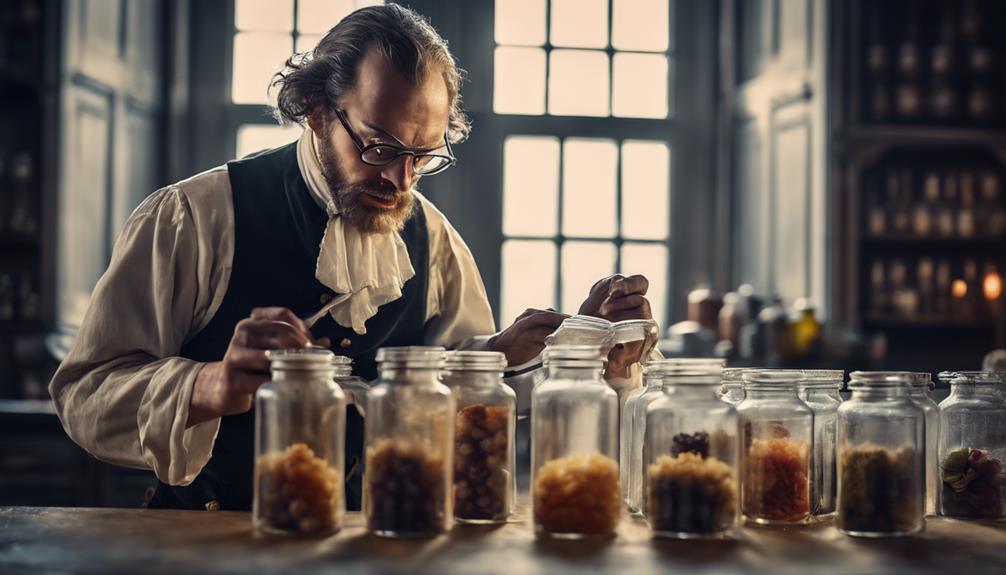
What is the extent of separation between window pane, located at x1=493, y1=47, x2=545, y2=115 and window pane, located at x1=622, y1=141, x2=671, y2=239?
43cm

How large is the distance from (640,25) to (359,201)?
3199 millimetres

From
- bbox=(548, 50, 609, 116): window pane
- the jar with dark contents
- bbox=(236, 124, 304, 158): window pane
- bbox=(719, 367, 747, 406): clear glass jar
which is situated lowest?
the jar with dark contents

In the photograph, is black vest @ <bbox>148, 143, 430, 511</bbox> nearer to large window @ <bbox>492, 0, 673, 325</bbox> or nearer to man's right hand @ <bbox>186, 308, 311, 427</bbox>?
man's right hand @ <bbox>186, 308, 311, 427</bbox>

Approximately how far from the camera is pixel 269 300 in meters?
1.83

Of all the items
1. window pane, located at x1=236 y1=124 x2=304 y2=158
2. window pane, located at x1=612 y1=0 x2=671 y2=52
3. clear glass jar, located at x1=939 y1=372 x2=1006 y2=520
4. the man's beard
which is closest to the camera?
clear glass jar, located at x1=939 y1=372 x2=1006 y2=520

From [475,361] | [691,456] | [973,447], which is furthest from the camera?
[973,447]

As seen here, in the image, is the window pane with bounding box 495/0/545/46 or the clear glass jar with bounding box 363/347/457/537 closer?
the clear glass jar with bounding box 363/347/457/537

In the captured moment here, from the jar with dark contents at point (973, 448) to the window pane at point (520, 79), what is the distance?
3.29m

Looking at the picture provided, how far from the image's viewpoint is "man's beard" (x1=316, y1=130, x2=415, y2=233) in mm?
1749

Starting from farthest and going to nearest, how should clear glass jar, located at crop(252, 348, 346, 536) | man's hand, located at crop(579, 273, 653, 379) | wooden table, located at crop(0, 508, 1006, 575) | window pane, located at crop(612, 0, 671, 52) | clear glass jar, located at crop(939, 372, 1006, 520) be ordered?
1. window pane, located at crop(612, 0, 671, 52)
2. man's hand, located at crop(579, 273, 653, 379)
3. clear glass jar, located at crop(939, 372, 1006, 520)
4. clear glass jar, located at crop(252, 348, 346, 536)
5. wooden table, located at crop(0, 508, 1006, 575)

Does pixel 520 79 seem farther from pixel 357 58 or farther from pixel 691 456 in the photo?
pixel 691 456

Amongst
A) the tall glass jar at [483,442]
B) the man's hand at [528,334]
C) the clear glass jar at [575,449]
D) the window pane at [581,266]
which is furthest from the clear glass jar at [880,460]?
the window pane at [581,266]

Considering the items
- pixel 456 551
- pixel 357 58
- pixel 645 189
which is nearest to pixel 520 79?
pixel 645 189

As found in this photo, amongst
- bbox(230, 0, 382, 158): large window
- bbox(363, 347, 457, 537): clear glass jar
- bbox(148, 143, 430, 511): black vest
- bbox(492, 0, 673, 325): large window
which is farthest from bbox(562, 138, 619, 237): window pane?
bbox(363, 347, 457, 537): clear glass jar
